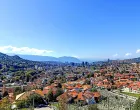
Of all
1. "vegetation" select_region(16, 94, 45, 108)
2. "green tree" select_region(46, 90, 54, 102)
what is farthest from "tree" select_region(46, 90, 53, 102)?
"vegetation" select_region(16, 94, 45, 108)

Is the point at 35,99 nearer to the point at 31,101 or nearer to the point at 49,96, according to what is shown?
the point at 31,101

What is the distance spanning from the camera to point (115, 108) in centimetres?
3070

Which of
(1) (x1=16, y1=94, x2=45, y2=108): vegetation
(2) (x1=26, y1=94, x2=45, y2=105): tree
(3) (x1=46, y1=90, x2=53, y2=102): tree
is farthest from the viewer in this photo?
(3) (x1=46, y1=90, x2=53, y2=102): tree

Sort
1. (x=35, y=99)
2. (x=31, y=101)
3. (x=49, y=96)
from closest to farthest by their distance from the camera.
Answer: (x=31, y=101)
(x=35, y=99)
(x=49, y=96)

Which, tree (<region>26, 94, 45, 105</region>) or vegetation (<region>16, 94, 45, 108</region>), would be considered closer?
vegetation (<region>16, 94, 45, 108</region>)

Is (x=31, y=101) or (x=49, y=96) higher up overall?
(x=49, y=96)

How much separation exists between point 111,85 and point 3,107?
35.8 meters

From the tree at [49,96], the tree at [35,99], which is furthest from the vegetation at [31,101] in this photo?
the tree at [49,96]

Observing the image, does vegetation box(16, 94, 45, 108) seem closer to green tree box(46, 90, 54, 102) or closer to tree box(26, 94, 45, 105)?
tree box(26, 94, 45, 105)

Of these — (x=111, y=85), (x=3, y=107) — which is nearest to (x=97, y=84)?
(x=111, y=85)

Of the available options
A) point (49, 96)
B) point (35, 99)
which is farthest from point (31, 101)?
point (49, 96)

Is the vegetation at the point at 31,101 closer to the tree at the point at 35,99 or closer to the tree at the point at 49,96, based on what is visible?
the tree at the point at 35,99

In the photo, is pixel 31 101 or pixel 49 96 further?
pixel 49 96

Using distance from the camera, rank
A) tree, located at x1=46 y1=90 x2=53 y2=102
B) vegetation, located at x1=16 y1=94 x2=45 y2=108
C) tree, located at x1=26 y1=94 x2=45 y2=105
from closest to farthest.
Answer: vegetation, located at x1=16 y1=94 x2=45 y2=108 → tree, located at x1=26 y1=94 x2=45 y2=105 → tree, located at x1=46 y1=90 x2=53 y2=102
